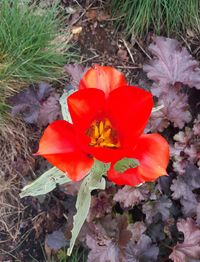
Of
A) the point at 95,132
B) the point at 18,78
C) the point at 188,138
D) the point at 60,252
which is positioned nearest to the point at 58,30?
the point at 18,78

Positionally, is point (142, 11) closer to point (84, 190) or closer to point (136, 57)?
point (136, 57)

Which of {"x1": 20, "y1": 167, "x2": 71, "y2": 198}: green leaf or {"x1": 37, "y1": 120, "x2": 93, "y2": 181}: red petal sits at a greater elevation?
{"x1": 37, "y1": 120, "x2": 93, "y2": 181}: red petal

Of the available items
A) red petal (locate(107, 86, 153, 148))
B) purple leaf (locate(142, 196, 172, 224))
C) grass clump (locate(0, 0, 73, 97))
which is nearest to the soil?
grass clump (locate(0, 0, 73, 97))

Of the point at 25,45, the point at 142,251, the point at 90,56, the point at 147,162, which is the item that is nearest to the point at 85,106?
the point at 147,162

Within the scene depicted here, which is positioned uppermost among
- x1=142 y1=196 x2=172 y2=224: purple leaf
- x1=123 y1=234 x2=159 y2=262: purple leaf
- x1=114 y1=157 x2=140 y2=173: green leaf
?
x1=114 y1=157 x2=140 y2=173: green leaf

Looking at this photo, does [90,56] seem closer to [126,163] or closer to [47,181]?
[47,181]

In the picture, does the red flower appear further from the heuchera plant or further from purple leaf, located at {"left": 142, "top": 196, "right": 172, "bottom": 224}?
purple leaf, located at {"left": 142, "top": 196, "right": 172, "bottom": 224}
